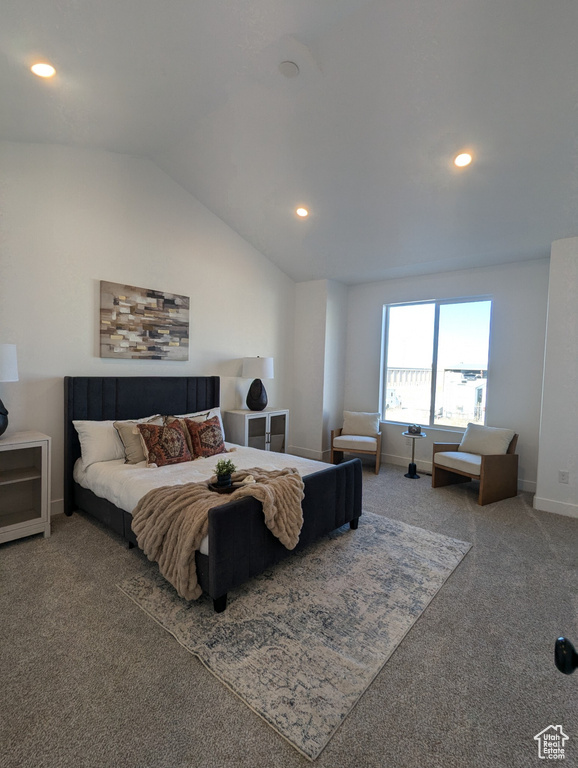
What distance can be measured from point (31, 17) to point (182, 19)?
748 millimetres

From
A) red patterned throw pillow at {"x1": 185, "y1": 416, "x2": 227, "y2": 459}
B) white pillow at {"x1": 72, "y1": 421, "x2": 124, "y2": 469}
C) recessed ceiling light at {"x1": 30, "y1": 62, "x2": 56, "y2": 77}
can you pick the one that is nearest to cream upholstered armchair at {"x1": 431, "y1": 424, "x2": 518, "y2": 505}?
red patterned throw pillow at {"x1": 185, "y1": 416, "x2": 227, "y2": 459}

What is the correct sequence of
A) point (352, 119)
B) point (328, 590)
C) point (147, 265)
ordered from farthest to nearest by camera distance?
1. point (147, 265)
2. point (352, 119)
3. point (328, 590)

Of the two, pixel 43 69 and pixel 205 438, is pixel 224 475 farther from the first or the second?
pixel 43 69

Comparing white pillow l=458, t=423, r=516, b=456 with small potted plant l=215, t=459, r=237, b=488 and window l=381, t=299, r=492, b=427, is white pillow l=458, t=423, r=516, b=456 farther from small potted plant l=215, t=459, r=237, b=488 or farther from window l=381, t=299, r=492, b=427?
small potted plant l=215, t=459, r=237, b=488

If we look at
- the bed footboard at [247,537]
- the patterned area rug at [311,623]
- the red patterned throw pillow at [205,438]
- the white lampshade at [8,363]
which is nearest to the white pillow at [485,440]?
the patterned area rug at [311,623]

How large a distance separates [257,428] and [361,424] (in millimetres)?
1520

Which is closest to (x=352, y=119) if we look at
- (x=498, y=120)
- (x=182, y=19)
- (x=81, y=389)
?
(x=498, y=120)

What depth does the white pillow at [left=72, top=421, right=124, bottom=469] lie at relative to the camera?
3100 millimetres

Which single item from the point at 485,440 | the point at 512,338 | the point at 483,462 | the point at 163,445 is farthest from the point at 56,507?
the point at 512,338

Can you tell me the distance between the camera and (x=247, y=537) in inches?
83.9

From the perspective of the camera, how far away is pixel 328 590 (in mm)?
2260

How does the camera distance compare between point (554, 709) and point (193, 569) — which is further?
point (193, 569)

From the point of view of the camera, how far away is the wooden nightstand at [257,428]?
14.4 feet

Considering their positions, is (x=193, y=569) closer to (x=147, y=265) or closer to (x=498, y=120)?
(x=147, y=265)
